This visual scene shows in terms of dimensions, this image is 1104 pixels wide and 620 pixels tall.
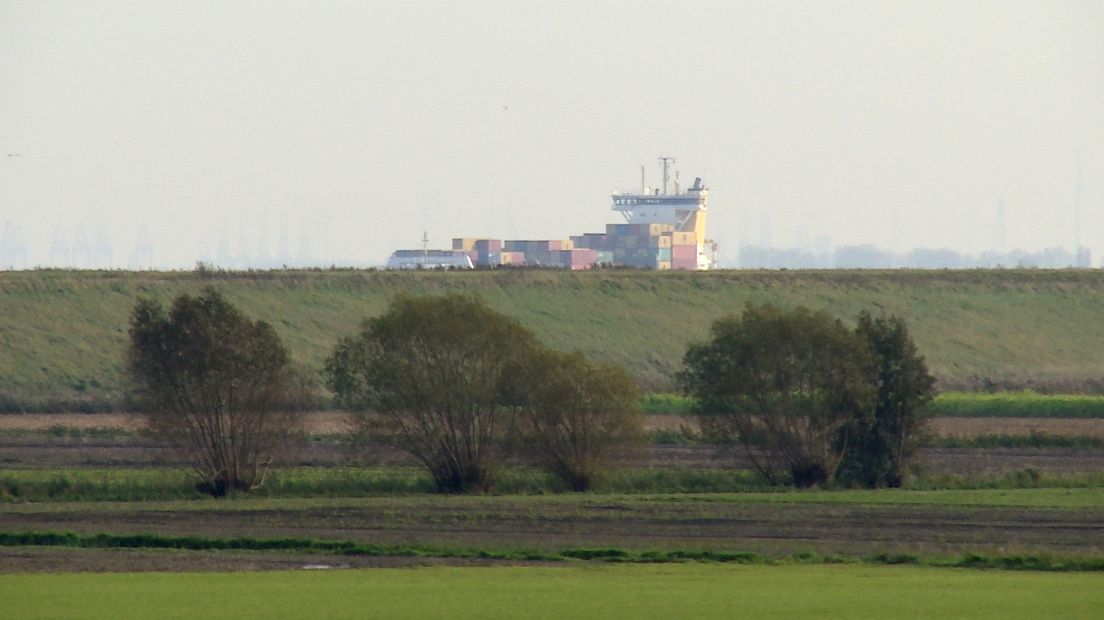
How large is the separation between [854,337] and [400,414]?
12.0 meters

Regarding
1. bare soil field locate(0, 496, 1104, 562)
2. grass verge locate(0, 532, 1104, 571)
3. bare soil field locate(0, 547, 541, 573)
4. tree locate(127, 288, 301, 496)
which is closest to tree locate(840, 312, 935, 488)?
bare soil field locate(0, 496, 1104, 562)

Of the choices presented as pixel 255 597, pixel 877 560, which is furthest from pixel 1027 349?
pixel 255 597

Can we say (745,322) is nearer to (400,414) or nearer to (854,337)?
(854,337)

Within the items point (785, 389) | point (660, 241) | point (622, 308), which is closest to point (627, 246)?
point (660, 241)

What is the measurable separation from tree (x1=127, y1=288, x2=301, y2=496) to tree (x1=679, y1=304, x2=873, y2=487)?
1101cm

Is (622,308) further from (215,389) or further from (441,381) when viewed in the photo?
(215,389)

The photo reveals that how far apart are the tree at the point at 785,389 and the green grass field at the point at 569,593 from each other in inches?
590

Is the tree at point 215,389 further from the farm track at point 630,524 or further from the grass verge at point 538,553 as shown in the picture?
the grass verge at point 538,553

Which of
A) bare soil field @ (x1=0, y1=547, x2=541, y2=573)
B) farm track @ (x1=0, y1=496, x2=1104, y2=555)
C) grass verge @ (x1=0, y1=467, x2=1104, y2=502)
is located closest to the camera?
bare soil field @ (x1=0, y1=547, x2=541, y2=573)

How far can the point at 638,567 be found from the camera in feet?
90.7

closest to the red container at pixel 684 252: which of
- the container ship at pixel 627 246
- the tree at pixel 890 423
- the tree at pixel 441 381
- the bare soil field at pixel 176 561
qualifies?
the container ship at pixel 627 246

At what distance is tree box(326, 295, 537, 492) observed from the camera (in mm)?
41812

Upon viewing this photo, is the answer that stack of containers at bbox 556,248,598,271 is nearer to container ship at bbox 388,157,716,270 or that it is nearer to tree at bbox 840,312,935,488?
container ship at bbox 388,157,716,270

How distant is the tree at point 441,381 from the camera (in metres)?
41.8
